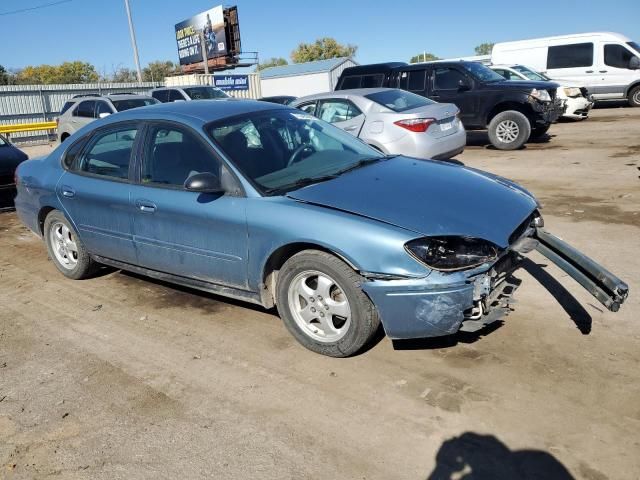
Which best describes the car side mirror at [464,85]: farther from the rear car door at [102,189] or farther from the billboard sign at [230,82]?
the billboard sign at [230,82]

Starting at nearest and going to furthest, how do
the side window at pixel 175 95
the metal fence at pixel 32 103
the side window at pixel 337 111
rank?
the side window at pixel 337 111 < the side window at pixel 175 95 < the metal fence at pixel 32 103

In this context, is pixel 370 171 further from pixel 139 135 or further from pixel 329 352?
pixel 139 135

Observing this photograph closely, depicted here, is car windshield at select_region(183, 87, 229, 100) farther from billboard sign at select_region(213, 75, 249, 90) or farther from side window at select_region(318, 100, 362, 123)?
billboard sign at select_region(213, 75, 249, 90)

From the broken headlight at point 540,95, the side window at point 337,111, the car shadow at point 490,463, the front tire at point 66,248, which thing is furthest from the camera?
the broken headlight at point 540,95

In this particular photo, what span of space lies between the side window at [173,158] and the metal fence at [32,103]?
23.3m

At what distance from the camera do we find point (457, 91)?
39.7 ft

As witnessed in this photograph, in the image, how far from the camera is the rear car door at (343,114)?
29.5 ft

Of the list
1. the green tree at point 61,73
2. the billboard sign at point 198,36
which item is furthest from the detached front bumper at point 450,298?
the green tree at point 61,73

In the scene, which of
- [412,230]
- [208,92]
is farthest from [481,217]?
[208,92]

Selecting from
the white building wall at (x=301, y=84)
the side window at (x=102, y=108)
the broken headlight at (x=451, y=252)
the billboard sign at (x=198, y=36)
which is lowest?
the broken headlight at (x=451, y=252)

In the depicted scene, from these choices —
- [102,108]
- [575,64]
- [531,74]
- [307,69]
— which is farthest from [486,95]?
[307,69]

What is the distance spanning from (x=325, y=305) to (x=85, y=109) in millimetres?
13549

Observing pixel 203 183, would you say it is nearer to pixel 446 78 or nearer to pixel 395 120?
pixel 395 120

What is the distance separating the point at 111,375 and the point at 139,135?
1.99 m
